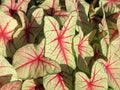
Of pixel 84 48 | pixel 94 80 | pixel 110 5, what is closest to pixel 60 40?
pixel 84 48

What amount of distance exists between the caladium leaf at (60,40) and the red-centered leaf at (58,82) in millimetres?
64

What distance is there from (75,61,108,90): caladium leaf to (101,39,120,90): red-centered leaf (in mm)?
90

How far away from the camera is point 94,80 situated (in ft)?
5.02

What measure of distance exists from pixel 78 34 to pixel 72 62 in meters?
0.14

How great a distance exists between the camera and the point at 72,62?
1582 millimetres

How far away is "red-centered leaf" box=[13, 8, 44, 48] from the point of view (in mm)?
1627

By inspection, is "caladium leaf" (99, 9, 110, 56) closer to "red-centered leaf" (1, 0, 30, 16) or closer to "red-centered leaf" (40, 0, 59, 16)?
"red-centered leaf" (40, 0, 59, 16)

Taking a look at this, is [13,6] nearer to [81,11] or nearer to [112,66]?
[81,11]

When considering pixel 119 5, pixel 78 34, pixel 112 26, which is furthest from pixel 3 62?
pixel 119 5

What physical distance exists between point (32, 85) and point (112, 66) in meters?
0.41

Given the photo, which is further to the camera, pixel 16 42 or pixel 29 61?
pixel 16 42

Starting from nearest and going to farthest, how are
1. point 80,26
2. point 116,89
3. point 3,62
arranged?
point 3,62 < point 116,89 < point 80,26

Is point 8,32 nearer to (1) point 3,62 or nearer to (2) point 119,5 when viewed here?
(1) point 3,62

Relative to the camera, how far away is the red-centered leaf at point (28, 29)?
163cm
